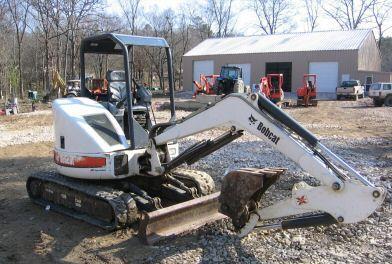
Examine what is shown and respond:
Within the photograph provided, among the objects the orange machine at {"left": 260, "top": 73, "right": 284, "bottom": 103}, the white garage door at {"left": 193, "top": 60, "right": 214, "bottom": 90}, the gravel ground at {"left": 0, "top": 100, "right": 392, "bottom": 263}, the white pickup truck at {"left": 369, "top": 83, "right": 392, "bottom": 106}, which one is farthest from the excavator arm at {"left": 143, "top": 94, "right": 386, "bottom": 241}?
the white garage door at {"left": 193, "top": 60, "right": 214, "bottom": 90}

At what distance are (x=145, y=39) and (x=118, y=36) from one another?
411 millimetres

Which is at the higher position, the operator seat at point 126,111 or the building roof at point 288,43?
the building roof at point 288,43

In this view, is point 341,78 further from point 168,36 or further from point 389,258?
point 389,258

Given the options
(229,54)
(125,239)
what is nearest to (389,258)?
(125,239)

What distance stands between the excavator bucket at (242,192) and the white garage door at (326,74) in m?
36.8

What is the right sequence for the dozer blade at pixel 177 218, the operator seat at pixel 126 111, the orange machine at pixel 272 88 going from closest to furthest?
the dozer blade at pixel 177 218
the operator seat at pixel 126 111
the orange machine at pixel 272 88

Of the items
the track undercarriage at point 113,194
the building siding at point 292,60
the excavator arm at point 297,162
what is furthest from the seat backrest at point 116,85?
the building siding at point 292,60

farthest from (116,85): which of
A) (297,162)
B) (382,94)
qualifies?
(382,94)

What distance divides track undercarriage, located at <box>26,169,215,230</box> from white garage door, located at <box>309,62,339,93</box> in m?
35.5

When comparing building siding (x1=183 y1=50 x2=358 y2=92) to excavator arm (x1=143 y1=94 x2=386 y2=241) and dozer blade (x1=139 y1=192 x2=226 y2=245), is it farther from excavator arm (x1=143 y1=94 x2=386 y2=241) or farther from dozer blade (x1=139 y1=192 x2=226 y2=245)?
excavator arm (x1=143 y1=94 x2=386 y2=241)

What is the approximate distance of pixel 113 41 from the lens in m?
6.44

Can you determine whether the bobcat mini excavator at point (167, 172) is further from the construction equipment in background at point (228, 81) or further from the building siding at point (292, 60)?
the building siding at point (292, 60)

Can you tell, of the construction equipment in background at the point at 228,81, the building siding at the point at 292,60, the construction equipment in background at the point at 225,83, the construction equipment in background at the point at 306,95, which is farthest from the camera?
the building siding at the point at 292,60

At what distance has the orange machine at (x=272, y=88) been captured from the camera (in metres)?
27.9
